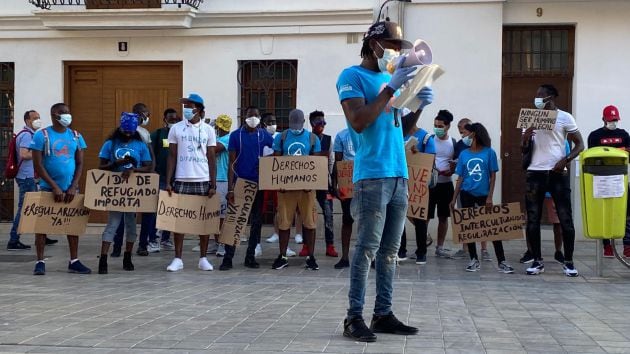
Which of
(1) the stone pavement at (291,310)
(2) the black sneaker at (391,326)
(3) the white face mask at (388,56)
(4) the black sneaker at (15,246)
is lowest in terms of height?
(4) the black sneaker at (15,246)

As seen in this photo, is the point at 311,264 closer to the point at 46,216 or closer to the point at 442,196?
the point at 442,196

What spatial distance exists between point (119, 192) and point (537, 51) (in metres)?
7.58

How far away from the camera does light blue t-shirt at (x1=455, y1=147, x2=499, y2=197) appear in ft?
35.0

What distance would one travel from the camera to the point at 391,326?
6070mm

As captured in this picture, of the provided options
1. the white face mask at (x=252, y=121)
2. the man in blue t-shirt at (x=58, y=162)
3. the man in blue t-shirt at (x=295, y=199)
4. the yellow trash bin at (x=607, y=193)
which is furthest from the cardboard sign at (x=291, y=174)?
the yellow trash bin at (x=607, y=193)

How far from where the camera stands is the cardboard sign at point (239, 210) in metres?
10.8

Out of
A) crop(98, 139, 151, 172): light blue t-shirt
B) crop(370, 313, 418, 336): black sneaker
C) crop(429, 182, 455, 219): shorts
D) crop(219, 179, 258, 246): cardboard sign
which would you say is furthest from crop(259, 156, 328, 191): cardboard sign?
crop(370, 313, 418, 336): black sneaker

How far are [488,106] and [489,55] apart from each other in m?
0.83

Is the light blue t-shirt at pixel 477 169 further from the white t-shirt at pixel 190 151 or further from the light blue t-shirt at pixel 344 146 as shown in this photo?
the white t-shirt at pixel 190 151

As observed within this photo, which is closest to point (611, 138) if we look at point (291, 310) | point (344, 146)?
point (344, 146)

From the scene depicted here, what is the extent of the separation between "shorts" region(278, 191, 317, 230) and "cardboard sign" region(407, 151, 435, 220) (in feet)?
4.08

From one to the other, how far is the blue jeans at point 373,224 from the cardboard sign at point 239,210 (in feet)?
16.1

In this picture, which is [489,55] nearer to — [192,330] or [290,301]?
[290,301]

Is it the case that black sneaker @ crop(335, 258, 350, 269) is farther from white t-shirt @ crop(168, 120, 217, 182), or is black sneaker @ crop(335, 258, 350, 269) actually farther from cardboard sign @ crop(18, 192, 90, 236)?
cardboard sign @ crop(18, 192, 90, 236)
